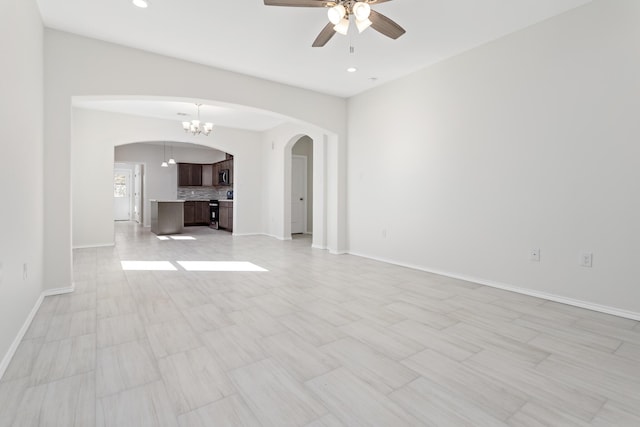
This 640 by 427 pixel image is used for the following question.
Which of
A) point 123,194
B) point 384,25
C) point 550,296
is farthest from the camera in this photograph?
point 123,194

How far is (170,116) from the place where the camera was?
692 cm

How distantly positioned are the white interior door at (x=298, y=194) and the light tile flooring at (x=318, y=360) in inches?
206

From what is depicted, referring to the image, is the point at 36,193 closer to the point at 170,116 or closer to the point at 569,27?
the point at 170,116

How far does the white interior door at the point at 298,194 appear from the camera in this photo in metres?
8.60

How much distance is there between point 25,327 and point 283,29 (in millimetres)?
3472

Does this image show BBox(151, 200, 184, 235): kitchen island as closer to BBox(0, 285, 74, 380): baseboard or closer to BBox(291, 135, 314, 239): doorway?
BBox(291, 135, 314, 239): doorway

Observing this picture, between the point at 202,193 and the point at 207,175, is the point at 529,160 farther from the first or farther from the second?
the point at 202,193

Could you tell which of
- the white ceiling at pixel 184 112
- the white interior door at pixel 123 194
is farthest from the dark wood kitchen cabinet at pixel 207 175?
the white interior door at pixel 123 194

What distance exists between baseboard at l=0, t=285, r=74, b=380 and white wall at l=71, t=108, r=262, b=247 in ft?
11.9

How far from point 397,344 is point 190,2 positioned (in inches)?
134

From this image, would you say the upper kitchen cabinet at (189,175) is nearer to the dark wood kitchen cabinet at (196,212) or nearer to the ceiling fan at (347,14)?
the dark wood kitchen cabinet at (196,212)

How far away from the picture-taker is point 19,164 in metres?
2.24

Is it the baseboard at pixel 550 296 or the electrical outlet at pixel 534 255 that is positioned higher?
the electrical outlet at pixel 534 255

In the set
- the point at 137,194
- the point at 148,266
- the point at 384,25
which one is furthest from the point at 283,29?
the point at 137,194
